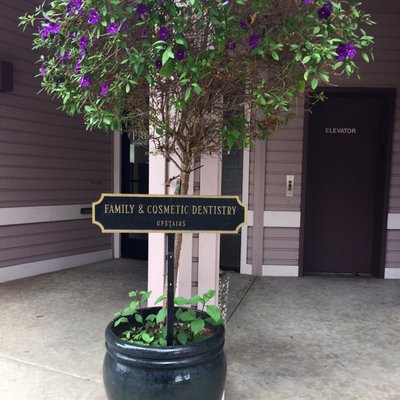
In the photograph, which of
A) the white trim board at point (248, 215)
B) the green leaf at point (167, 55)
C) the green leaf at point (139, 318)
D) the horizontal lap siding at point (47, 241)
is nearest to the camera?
the green leaf at point (167, 55)

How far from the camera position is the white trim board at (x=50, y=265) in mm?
4949

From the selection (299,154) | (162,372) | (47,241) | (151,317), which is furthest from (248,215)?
(162,372)

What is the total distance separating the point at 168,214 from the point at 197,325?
1.89ft

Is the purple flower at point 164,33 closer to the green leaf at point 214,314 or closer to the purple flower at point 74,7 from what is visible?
the purple flower at point 74,7

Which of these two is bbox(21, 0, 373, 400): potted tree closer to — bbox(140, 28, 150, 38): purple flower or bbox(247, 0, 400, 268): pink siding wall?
bbox(140, 28, 150, 38): purple flower

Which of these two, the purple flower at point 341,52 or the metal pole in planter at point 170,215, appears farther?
the metal pole in planter at point 170,215

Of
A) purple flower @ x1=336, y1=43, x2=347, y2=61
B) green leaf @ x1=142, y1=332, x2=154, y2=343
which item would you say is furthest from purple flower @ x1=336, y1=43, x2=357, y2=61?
green leaf @ x1=142, y1=332, x2=154, y2=343

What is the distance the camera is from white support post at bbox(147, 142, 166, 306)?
2.88 meters

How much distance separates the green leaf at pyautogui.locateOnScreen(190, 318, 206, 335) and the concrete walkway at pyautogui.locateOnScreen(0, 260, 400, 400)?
74 centimetres

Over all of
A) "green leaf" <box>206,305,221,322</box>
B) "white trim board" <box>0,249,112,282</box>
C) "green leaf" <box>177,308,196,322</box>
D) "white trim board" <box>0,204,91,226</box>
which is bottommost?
"white trim board" <box>0,249,112,282</box>

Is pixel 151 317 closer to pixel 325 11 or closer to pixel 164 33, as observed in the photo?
pixel 164 33

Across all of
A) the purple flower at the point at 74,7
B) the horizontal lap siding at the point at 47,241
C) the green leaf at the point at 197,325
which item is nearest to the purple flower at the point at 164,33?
the purple flower at the point at 74,7

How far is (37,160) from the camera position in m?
5.15

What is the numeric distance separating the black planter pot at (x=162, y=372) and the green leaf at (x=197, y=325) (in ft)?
0.30
